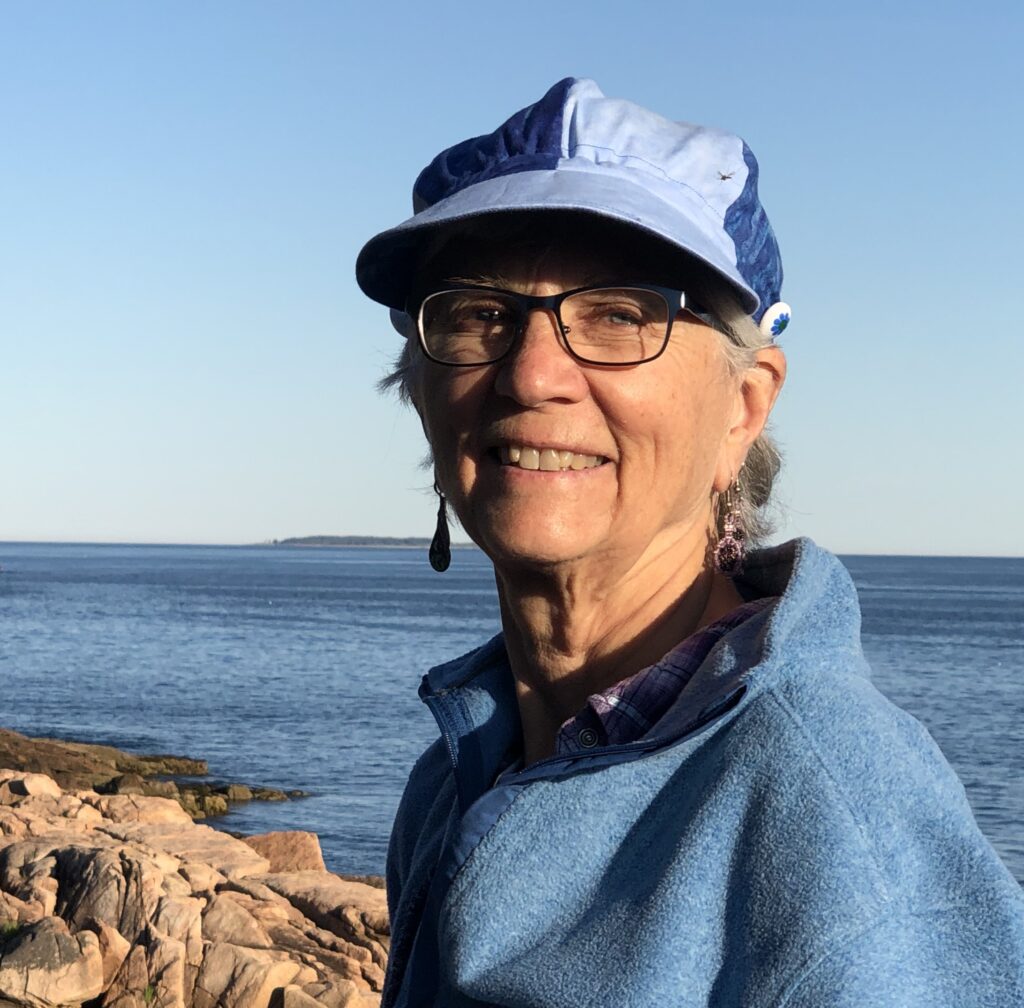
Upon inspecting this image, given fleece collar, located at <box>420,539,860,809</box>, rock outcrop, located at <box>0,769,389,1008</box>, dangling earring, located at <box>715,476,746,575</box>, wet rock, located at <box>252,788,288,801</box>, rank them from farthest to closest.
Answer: wet rock, located at <box>252,788,288,801</box>
rock outcrop, located at <box>0,769,389,1008</box>
dangling earring, located at <box>715,476,746,575</box>
fleece collar, located at <box>420,539,860,809</box>

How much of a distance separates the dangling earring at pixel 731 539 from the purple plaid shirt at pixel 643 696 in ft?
0.81

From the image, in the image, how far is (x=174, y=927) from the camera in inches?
346

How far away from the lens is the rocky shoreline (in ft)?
26.7

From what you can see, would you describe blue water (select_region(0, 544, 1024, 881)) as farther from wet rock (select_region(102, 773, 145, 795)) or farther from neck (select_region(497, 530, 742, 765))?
neck (select_region(497, 530, 742, 765))

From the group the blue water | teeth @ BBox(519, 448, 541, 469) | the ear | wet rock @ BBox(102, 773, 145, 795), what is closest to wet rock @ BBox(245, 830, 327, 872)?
the blue water

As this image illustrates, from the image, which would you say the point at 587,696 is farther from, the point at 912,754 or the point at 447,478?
the point at 912,754

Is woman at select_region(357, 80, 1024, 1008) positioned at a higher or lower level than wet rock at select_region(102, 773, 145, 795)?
higher

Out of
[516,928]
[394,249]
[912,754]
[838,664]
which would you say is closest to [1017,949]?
[912,754]

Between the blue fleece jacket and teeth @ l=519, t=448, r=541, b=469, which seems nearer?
the blue fleece jacket

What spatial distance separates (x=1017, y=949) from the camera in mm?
1442

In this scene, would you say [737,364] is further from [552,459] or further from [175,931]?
[175,931]

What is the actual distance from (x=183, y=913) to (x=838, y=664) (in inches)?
310

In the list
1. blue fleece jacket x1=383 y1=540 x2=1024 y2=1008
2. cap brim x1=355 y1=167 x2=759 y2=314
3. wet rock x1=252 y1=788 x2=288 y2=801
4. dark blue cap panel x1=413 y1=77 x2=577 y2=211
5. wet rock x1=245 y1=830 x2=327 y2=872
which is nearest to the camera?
blue fleece jacket x1=383 y1=540 x2=1024 y2=1008

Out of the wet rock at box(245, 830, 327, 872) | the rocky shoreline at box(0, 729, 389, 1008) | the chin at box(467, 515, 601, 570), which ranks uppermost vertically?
the chin at box(467, 515, 601, 570)
